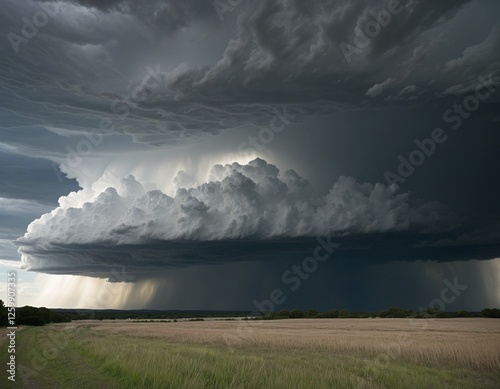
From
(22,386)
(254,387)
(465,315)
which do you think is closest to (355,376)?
(254,387)

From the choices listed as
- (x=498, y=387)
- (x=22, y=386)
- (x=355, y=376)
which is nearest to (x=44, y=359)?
(x=22, y=386)

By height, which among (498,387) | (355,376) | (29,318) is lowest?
(498,387)

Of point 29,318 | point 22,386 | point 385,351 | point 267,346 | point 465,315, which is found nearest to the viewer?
point 22,386

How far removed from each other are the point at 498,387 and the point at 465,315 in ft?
411

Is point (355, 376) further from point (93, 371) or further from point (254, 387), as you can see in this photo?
point (93, 371)

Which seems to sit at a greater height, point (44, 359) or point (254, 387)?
point (44, 359)

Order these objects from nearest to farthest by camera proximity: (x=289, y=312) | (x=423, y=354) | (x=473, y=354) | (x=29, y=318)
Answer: (x=473, y=354)
(x=423, y=354)
(x=29, y=318)
(x=289, y=312)

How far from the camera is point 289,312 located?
145 metres

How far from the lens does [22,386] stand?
16.1m

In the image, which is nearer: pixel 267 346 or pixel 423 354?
pixel 423 354

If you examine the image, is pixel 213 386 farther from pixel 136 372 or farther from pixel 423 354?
pixel 423 354

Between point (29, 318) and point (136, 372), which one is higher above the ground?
point (29, 318)

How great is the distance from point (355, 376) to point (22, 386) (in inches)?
468

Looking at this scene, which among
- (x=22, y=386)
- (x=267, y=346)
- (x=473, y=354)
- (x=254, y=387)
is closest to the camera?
(x=254, y=387)
